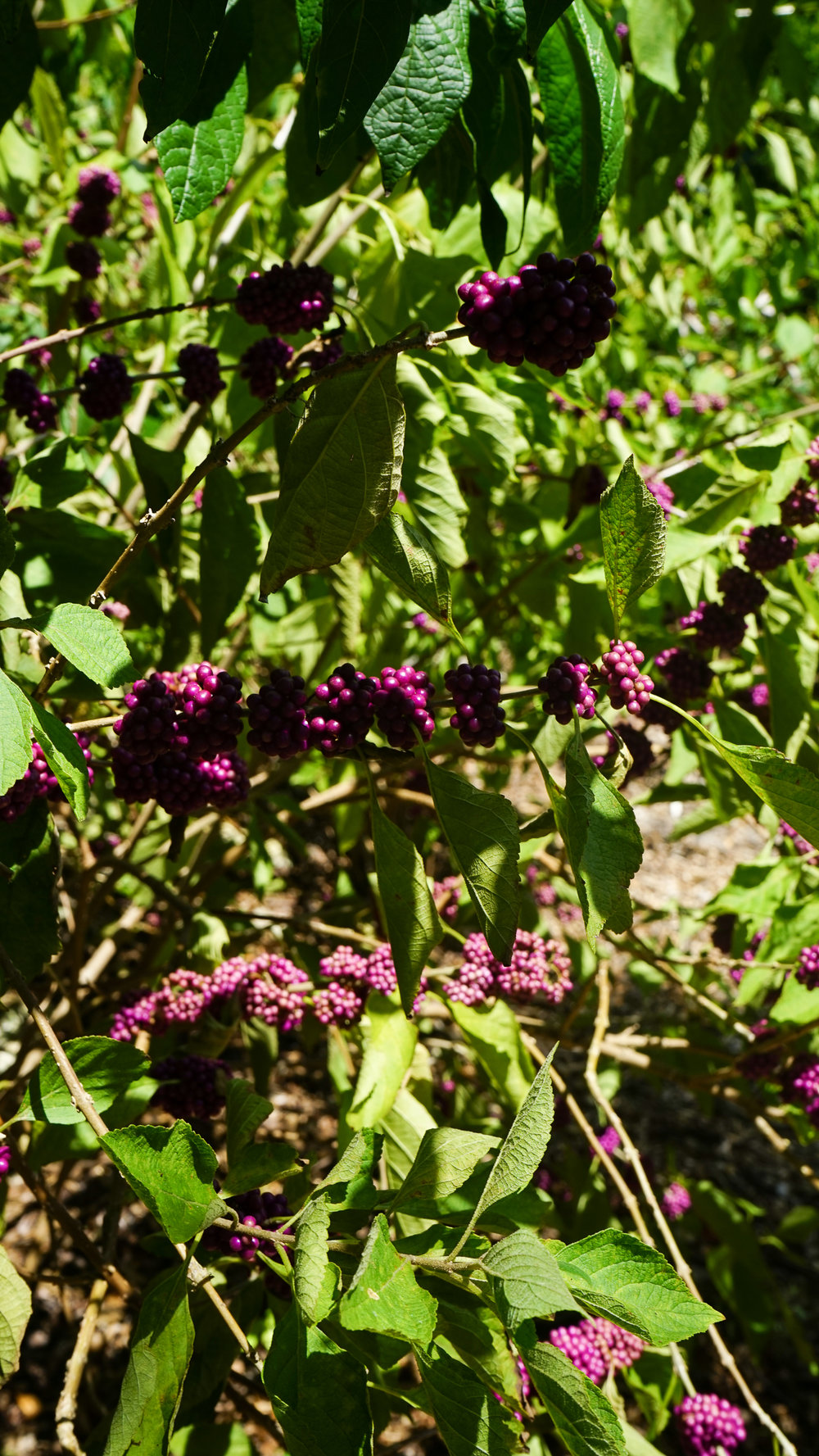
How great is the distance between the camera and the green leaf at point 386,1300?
922 millimetres

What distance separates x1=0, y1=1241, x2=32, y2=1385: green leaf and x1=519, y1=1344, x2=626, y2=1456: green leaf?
670mm

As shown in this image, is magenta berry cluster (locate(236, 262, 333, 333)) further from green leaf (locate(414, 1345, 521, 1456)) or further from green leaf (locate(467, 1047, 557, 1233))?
green leaf (locate(414, 1345, 521, 1456))

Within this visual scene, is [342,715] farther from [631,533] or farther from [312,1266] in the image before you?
[312,1266]

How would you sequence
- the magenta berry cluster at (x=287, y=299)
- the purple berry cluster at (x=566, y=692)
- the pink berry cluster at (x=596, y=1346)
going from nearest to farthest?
the purple berry cluster at (x=566, y=692) → the magenta berry cluster at (x=287, y=299) → the pink berry cluster at (x=596, y=1346)

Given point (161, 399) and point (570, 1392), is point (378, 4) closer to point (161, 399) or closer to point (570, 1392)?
point (570, 1392)

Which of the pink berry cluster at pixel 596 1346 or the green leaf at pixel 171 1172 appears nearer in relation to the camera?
the green leaf at pixel 171 1172

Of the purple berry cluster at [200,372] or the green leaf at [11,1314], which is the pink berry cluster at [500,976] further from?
the purple berry cluster at [200,372]

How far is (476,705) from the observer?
4.18 ft

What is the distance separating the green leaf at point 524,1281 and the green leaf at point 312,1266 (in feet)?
0.56

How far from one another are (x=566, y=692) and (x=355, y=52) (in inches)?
28.4

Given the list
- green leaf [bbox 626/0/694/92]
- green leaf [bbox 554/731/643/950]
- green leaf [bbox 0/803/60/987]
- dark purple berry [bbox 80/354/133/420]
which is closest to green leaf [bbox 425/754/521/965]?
green leaf [bbox 554/731/643/950]

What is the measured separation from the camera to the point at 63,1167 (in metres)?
2.44

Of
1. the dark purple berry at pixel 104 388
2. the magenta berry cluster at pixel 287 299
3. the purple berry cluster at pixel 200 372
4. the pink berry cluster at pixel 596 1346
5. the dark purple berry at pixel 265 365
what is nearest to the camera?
the magenta berry cluster at pixel 287 299

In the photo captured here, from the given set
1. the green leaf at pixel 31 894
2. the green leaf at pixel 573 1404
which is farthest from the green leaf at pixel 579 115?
the green leaf at pixel 573 1404
